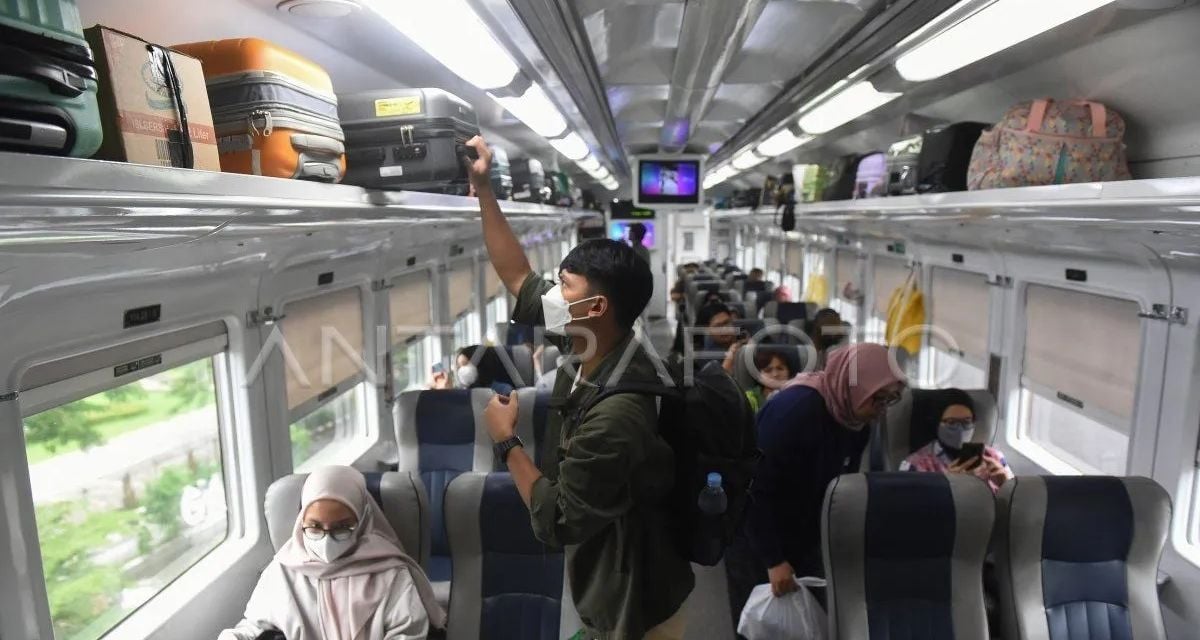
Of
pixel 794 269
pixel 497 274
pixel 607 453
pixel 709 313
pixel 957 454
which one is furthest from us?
pixel 794 269

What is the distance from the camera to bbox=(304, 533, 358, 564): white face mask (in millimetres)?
2740

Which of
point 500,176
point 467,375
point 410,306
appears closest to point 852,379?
point 500,176

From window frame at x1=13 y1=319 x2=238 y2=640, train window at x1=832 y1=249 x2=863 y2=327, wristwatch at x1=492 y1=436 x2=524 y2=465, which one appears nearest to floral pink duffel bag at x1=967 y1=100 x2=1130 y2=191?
wristwatch at x1=492 y1=436 x2=524 y2=465

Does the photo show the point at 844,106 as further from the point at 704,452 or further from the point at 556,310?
the point at 704,452

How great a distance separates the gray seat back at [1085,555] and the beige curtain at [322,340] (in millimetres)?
3971

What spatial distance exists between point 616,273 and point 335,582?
1.87 meters

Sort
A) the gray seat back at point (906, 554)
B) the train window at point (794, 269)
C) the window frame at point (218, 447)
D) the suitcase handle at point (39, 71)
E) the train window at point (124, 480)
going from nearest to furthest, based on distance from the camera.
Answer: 1. the suitcase handle at point (39, 71)
2. the window frame at point (218, 447)
3. the train window at point (124, 480)
4. the gray seat back at point (906, 554)
5. the train window at point (794, 269)

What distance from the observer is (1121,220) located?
8.75 feet

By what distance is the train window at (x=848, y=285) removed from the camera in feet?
31.7

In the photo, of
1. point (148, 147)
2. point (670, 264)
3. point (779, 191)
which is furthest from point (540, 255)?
point (148, 147)

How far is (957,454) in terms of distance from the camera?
4.07 meters

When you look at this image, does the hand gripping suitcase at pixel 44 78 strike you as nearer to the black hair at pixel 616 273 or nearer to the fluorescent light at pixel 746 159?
the black hair at pixel 616 273

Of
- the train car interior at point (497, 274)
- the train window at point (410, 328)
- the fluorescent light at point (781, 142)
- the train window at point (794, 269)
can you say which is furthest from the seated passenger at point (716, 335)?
the train window at point (794, 269)

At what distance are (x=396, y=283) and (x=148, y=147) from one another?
182 inches
